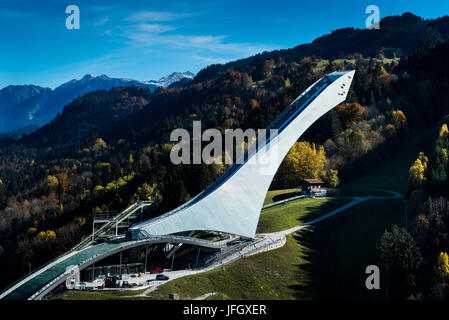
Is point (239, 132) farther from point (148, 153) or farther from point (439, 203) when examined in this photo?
point (148, 153)

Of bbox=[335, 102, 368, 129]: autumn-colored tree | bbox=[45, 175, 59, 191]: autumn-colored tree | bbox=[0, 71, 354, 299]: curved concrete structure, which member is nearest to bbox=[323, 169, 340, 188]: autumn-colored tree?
bbox=[335, 102, 368, 129]: autumn-colored tree

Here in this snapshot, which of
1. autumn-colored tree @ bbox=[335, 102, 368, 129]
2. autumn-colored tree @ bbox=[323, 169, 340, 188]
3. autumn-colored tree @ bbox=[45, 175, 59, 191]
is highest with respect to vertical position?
autumn-colored tree @ bbox=[335, 102, 368, 129]

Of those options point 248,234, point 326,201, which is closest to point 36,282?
point 248,234

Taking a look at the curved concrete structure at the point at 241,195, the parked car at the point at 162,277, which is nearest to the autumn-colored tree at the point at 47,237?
the curved concrete structure at the point at 241,195

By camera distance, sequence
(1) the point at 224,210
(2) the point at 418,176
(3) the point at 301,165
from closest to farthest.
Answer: (1) the point at 224,210
(2) the point at 418,176
(3) the point at 301,165

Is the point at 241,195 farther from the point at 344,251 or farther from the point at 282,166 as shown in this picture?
the point at 282,166

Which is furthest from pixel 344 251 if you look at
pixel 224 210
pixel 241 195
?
pixel 224 210

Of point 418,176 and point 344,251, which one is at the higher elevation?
point 418,176

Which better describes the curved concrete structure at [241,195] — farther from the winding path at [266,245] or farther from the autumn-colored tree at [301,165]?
the autumn-colored tree at [301,165]

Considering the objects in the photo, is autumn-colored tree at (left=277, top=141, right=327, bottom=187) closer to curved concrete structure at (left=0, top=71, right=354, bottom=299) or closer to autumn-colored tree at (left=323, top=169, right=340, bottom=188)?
autumn-colored tree at (left=323, top=169, right=340, bottom=188)
